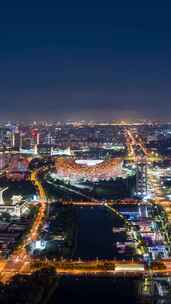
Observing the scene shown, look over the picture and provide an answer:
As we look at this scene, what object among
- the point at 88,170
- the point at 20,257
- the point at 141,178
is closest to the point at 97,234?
the point at 20,257

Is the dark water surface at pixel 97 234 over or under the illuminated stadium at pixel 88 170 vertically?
under

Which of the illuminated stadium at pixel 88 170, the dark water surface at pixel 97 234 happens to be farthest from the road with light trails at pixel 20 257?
the illuminated stadium at pixel 88 170

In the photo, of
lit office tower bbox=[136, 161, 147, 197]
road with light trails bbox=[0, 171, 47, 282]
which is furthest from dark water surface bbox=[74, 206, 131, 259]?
lit office tower bbox=[136, 161, 147, 197]

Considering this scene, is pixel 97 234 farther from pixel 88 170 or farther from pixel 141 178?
pixel 88 170

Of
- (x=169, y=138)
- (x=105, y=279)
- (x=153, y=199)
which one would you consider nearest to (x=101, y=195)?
(x=153, y=199)

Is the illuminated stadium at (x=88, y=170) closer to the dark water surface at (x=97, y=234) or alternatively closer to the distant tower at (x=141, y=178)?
the distant tower at (x=141, y=178)
